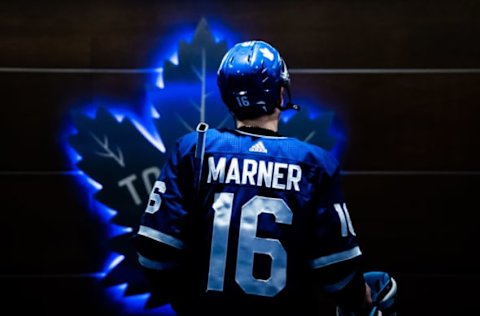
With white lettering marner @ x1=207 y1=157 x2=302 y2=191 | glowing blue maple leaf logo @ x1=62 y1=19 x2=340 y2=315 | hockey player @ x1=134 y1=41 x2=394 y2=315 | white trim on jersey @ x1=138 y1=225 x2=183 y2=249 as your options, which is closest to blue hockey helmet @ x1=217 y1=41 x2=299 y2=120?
hockey player @ x1=134 y1=41 x2=394 y2=315

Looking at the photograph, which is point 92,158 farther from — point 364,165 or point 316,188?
point 316,188

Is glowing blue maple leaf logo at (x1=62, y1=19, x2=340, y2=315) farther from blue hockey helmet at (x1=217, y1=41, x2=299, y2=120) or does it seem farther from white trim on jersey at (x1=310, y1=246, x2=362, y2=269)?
white trim on jersey at (x1=310, y1=246, x2=362, y2=269)

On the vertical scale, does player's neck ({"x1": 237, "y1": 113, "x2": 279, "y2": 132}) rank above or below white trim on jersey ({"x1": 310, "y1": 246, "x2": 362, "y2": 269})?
above

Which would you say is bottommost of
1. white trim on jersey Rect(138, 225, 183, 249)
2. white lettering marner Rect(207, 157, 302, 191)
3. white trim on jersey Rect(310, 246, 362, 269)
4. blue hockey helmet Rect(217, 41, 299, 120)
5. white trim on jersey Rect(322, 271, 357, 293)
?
white trim on jersey Rect(322, 271, 357, 293)

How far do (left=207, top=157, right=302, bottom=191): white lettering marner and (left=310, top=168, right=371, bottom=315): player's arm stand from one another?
8 cm

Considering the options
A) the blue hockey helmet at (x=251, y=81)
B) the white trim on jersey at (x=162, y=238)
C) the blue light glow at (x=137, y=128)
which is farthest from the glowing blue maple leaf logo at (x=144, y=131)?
the white trim on jersey at (x=162, y=238)

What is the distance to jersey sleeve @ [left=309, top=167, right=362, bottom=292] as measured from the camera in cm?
121

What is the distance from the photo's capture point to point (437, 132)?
224 centimetres

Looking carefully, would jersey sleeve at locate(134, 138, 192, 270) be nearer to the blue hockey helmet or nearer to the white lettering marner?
the white lettering marner

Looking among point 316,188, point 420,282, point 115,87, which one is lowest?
point 420,282

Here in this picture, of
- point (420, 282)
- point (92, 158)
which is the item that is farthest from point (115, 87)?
point (420, 282)

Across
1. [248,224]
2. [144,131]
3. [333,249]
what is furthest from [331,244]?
[144,131]

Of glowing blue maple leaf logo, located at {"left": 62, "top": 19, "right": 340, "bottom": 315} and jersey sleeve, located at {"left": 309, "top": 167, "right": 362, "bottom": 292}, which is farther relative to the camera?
glowing blue maple leaf logo, located at {"left": 62, "top": 19, "right": 340, "bottom": 315}

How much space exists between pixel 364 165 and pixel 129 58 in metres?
1.06
